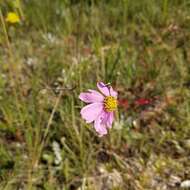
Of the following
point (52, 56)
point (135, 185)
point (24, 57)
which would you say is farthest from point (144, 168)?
point (24, 57)

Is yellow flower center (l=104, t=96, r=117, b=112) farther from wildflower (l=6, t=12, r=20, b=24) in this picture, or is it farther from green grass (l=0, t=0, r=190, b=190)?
wildflower (l=6, t=12, r=20, b=24)

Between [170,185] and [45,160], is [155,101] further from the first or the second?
[45,160]

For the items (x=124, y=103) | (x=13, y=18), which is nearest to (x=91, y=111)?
(x=124, y=103)

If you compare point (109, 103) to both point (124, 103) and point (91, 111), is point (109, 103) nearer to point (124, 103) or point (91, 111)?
point (91, 111)

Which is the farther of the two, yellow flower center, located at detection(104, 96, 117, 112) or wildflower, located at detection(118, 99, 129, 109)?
wildflower, located at detection(118, 99, 129, 109)

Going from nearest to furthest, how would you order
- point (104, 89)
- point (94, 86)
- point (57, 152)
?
point (104, 89)
point (57, 152)
point (94, 86)

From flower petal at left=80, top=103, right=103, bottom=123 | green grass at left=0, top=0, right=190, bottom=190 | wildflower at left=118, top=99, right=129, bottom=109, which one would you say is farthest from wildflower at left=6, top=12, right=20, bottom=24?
flower petal at left=80, top=103, right=103, bottom=123
